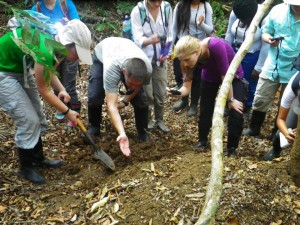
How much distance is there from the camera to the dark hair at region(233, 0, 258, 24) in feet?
16.5

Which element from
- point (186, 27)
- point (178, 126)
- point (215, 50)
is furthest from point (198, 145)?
point (186, 27)

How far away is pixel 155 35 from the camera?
198 inches

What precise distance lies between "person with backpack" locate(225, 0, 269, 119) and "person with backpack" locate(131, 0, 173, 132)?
1036 millimetres

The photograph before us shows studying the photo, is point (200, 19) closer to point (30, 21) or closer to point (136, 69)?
point (136, 69)

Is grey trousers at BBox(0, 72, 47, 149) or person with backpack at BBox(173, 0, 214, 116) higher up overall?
person with backpack at BBox(173, 0, 214, 116)

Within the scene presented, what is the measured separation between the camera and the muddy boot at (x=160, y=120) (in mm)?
5594

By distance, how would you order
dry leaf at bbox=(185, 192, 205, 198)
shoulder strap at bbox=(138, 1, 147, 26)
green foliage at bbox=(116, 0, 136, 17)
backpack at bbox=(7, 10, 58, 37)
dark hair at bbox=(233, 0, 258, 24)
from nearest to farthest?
backpack at bbox=(7, 10, 58, 37)
dry leaf at bbox=(185, 192, 205, 198)
shoulder strap at bbox=(138, 1, 147, 26)
dark hair at bbox=(233, 0, 258, 24)
green foliage at bbox=(116, 0, 136, 17)

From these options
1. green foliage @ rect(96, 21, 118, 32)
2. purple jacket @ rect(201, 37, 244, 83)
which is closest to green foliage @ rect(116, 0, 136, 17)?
green foliage @ rect(96, 21, 118, 32)

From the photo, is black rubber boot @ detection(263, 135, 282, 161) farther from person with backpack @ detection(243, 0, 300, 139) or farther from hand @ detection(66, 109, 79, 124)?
hand @ detection(66, 109, 79, 124)

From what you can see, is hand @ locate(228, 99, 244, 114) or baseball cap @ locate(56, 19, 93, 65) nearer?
baseball cap @ locate(56, 19, 93, 65)

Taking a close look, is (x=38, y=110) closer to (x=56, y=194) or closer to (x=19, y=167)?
(x=19, y=167)

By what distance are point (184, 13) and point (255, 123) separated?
2.07 meters

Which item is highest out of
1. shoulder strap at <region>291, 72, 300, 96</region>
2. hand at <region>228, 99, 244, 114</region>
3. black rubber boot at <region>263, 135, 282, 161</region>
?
shoulder strap at <region>291, 72, 300, 96</region>

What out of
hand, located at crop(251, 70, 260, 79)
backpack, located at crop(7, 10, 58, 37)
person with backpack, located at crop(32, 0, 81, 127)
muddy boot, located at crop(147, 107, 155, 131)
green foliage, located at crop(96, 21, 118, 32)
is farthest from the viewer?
green foliage, located at crop(96, 21, 118, 32)
